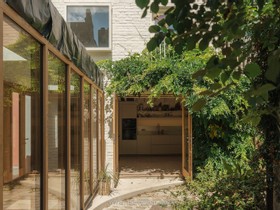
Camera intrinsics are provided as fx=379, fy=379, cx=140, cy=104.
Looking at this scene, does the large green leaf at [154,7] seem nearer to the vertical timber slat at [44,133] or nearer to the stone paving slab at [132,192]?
the vertical timber slat at [44,133]

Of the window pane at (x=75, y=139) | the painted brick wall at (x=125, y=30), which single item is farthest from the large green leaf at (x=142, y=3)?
the painted brick wall at (x=125, y=30)

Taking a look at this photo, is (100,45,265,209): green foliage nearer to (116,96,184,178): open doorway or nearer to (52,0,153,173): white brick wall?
(52,0,153,173): white brick wall

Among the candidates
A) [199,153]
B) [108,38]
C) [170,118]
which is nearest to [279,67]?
[199,153]

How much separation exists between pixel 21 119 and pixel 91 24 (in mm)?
6941

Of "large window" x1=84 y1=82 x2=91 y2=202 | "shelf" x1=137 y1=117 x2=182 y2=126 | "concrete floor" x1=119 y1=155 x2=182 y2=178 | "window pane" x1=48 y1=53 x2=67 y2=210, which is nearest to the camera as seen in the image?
"window pane" x1=48 y1=53 x2=67 y2=210

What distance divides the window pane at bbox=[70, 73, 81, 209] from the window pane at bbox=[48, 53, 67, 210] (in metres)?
0.53

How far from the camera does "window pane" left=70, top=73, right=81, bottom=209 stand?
4.87m

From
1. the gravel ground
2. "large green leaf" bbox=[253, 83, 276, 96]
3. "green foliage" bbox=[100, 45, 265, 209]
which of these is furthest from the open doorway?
"large green leaf" bbox=[253, 83, 276, 96]

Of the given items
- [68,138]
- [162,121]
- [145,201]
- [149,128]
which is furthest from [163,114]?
[68,138]

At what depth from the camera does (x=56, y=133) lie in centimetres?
390

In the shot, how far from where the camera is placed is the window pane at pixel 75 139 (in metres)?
4.87

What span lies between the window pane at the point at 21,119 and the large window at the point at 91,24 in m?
6.30

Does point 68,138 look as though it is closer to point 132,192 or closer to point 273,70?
point 273,70

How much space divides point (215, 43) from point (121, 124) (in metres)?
13.3
